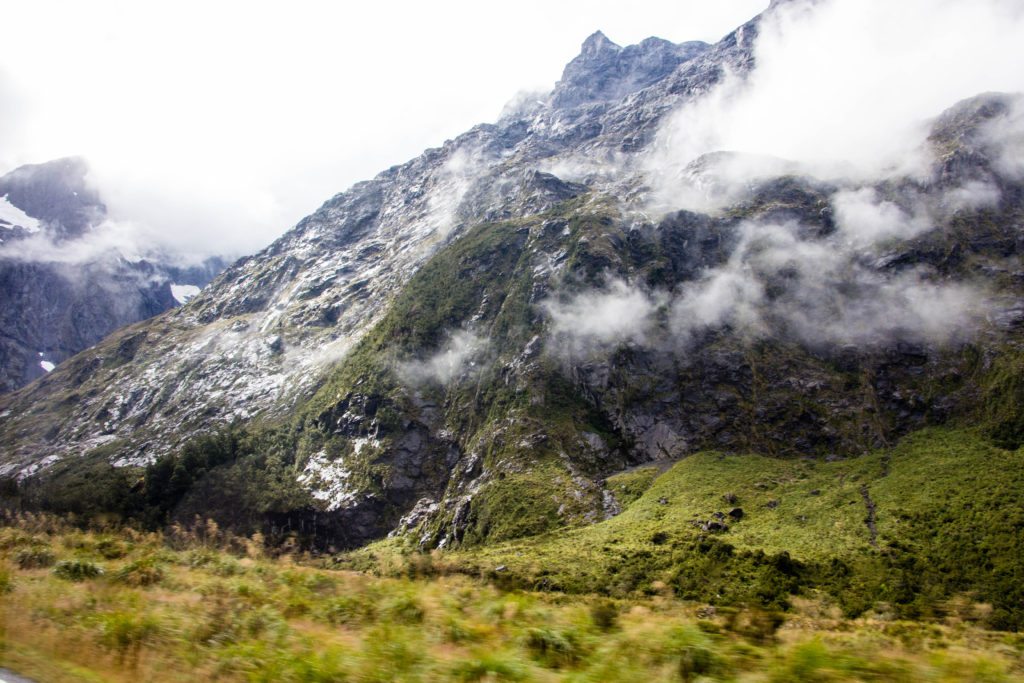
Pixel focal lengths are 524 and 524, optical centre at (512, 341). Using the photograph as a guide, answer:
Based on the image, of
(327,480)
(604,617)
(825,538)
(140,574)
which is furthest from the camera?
(327,480)

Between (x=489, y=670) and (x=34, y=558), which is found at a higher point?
(x=489, y=670)

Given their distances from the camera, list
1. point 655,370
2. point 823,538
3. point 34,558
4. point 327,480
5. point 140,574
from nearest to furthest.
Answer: point 140,574 < point 34,558 < point 823,538 < point 327,480 < point 655,370

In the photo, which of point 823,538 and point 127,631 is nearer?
point 127,631

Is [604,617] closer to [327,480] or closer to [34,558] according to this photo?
[34,558]

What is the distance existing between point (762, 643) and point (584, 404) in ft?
493

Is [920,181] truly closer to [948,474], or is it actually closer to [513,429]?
[948,474]

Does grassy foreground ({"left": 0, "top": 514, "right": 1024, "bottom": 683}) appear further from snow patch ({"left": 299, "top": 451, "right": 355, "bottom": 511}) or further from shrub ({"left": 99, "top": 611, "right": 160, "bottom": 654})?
snow patch ({"left": 299, "top": 451, "right": 355, "bottom": 511})

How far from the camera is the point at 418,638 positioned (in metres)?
9.48

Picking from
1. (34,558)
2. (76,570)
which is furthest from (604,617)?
(34,558)

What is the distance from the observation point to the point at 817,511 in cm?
10319

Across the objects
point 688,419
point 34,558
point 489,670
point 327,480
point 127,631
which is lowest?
point 327,480

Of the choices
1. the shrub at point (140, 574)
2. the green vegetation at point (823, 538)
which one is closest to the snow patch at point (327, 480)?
the green vegetation at point (823, 538)

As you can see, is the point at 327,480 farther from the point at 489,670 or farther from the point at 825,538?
the point at 489,670

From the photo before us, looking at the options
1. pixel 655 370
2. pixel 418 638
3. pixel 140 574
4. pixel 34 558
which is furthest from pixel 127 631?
pixel 655 370
